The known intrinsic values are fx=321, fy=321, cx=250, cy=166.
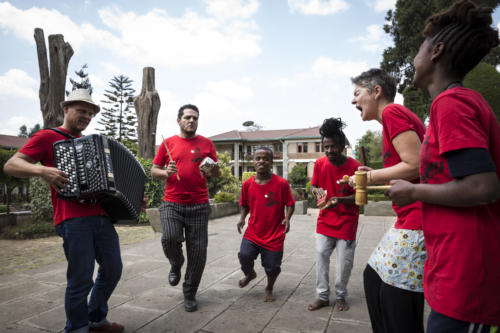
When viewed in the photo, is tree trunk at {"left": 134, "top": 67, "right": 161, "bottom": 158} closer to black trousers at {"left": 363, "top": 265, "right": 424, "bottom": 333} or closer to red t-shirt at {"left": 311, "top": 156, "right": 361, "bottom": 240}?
red t-shirt at {"left": 311, "top": 156, "right": 361, "bottom": 240}

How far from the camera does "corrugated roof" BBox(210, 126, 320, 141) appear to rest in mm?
40188

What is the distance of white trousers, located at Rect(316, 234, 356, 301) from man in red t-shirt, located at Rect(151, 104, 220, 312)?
4.41 feet

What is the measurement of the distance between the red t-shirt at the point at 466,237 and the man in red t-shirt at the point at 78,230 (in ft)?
8.31

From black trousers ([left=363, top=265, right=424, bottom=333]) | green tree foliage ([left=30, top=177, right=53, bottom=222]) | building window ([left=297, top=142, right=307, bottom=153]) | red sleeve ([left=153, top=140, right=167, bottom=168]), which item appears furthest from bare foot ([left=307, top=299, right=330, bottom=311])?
building window ([left=297, top=142, right=307, bottom=153])

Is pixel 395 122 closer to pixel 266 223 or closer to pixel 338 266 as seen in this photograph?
pixel 338 266

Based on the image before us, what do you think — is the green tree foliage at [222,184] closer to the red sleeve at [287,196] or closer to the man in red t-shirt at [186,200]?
the red sleeve at [287,196]

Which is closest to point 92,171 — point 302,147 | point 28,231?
point 28,231

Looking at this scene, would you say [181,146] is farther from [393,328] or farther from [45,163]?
[393,328]

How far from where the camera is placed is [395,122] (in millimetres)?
1925

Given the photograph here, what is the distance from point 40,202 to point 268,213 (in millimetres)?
8272

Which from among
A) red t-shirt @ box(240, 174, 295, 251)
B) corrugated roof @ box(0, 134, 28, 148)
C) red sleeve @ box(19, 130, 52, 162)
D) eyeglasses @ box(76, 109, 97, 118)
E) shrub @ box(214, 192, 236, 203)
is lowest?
shrub @ box(214, 192, 236, 203)

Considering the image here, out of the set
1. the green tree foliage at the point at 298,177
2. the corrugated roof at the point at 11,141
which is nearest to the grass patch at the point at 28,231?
the green tree foliage at the point at 298,177

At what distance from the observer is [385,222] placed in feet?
36.4

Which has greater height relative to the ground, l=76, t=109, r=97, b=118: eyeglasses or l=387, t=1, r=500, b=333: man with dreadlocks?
l=76, t=109, r=97, b=118: eyeglasses
